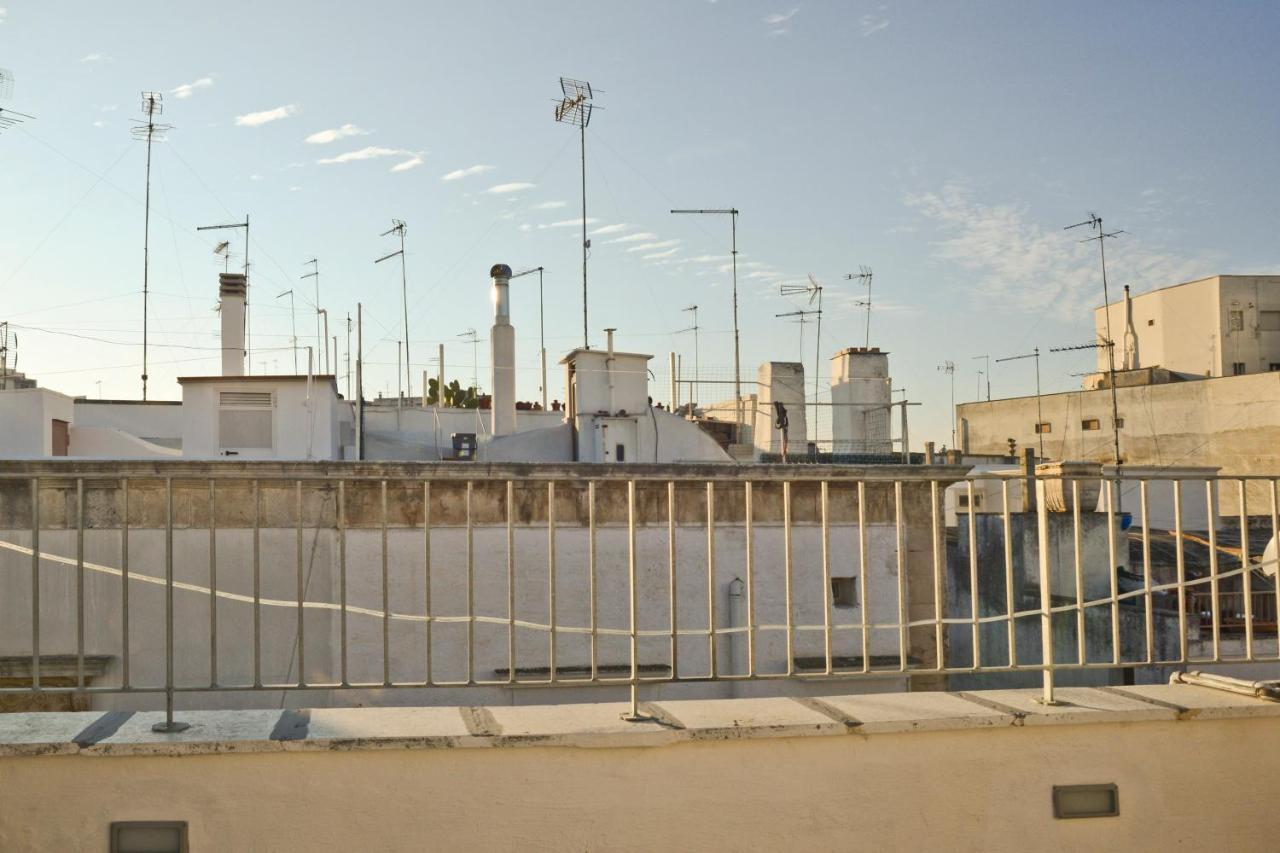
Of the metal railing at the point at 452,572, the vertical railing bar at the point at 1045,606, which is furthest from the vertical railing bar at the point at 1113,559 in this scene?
the metal railing at the point at 452,572

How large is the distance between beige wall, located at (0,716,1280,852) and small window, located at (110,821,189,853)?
29 millimetres

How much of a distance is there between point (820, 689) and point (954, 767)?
6516mm

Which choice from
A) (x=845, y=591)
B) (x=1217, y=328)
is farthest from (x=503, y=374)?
(x=1217, y=328)

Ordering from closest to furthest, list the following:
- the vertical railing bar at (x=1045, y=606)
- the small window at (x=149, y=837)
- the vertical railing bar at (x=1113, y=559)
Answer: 1. the small window at (x=149, y=837)
2. the vertical railing bar at (x=1113, y=559)
3. the vertical railing bar at (x=1045, y=606)

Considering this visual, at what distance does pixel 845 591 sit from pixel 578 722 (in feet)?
25.9

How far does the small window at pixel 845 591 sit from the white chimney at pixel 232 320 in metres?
14.3

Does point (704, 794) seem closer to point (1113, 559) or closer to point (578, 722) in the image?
point (578, 722)

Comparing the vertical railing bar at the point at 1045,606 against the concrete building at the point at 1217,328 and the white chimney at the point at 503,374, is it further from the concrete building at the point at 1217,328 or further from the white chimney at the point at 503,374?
the concrete building at the point at 1217,328

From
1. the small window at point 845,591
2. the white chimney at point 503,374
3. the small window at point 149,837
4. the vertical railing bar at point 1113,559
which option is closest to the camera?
the small window at point 149,837

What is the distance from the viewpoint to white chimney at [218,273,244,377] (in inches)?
854

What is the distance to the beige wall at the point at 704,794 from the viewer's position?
3.59 metres

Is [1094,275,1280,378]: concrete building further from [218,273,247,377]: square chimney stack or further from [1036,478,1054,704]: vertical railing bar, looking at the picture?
[1036,478,1054,704]: vertical railing bar

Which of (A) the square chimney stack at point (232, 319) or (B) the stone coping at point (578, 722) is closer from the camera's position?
(B) the stone coping at point (578, 722)

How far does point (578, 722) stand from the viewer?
3.92 m
